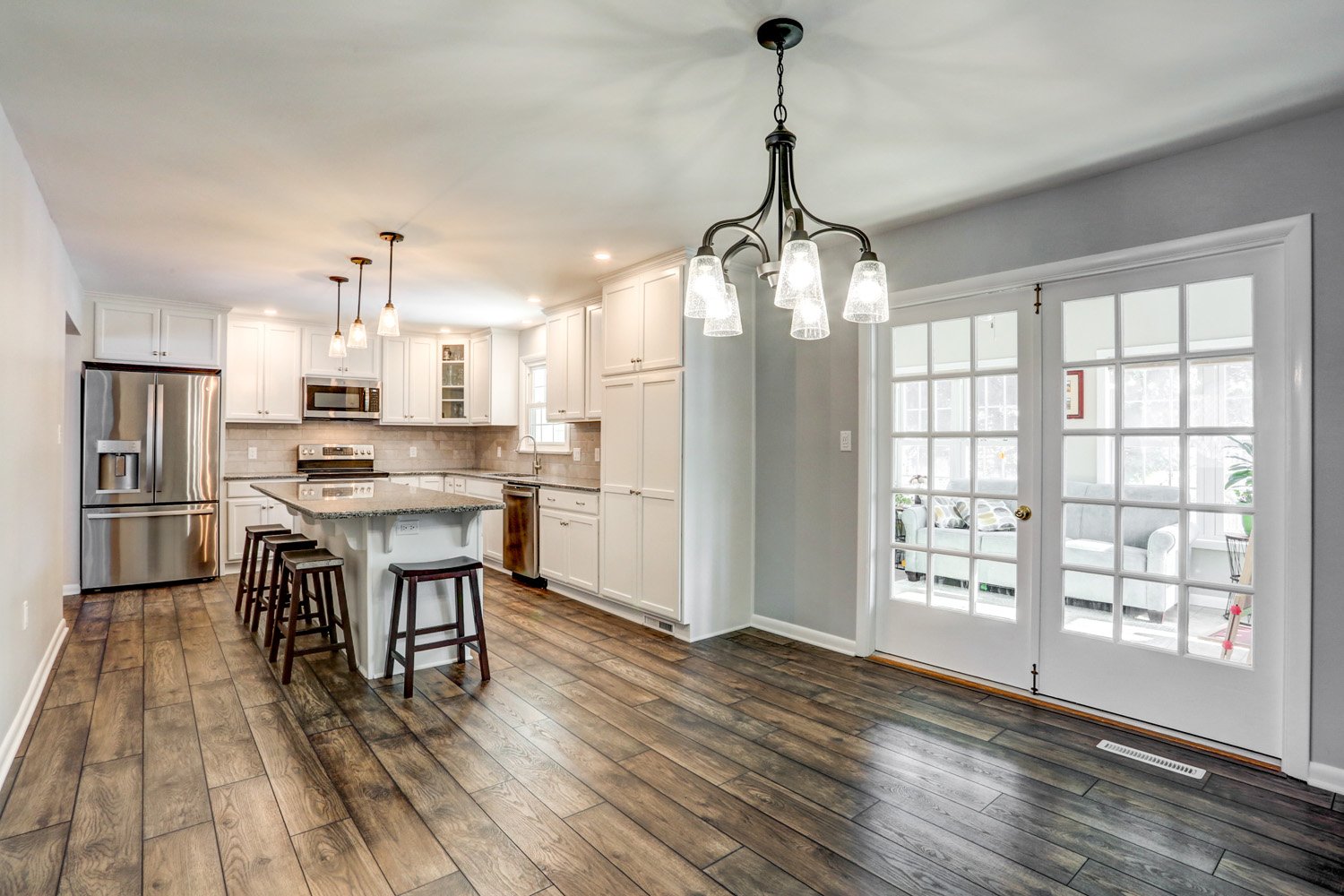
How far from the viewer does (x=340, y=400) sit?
21.6ft

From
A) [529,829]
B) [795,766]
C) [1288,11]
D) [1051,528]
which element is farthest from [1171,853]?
[1288,11]

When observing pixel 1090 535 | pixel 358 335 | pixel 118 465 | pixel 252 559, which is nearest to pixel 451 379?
pixel 118 465

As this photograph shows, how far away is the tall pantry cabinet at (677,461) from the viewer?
4.16 m

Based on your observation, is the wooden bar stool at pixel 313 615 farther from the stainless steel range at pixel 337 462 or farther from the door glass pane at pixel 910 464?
the door glass pane at pixel 910 464

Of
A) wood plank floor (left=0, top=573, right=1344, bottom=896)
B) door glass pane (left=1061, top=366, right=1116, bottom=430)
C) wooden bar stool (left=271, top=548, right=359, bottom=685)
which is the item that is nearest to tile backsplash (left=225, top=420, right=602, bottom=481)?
wooden bar stool (left=271, top=548, right=359, bottom=685)

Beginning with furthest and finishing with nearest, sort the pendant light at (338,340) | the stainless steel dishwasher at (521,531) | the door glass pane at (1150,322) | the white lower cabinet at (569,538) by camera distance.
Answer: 1. the stainless steel dishwasher at (521,531)
2. the white lower cabinet at (569,538)
3. the pendant light at (338,340)
4. the door glass pane at (1150,322)

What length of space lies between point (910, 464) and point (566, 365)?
9.84 ft

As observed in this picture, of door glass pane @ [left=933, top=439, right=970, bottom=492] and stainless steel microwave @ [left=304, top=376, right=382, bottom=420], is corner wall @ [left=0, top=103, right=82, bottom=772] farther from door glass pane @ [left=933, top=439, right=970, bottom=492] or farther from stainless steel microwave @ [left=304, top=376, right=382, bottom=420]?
door glass pane @ [left=933, top=439, right=970, bottom=492]

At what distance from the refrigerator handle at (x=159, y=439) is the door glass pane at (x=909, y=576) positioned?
5.59m

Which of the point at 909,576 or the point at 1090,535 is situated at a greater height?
the point at 1090,535

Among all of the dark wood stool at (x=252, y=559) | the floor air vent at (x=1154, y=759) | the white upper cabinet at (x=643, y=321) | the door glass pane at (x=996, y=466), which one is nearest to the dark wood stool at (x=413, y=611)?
the dark wood stool at (x=252, y=559)

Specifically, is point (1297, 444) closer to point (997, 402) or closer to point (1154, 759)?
point (997, 402)

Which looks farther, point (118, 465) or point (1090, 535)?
point (118, 465)

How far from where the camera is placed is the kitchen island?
11.3ft
